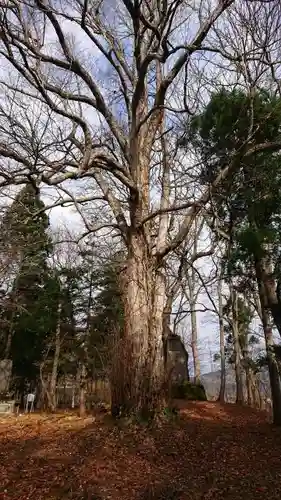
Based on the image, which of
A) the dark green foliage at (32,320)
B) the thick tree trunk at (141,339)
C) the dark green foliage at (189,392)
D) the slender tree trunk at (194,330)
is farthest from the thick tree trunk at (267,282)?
the dark green foliage at (32,320)

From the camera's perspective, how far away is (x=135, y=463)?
436 centimetres

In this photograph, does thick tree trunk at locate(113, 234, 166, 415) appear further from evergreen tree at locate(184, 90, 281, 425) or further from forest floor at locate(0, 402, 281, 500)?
evergreen tree at locate(184, 90, 281, 425)

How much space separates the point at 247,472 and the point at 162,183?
5.03 m

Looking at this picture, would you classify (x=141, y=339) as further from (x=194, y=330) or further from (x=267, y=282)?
(x=194, y=330)

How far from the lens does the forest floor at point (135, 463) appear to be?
11.9ft

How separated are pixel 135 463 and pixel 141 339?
1.80m

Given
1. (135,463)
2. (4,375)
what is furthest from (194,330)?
(135,463)

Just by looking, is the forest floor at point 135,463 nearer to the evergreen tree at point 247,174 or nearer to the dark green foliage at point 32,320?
the evergreen tree at point 247,174

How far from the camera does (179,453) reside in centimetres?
487

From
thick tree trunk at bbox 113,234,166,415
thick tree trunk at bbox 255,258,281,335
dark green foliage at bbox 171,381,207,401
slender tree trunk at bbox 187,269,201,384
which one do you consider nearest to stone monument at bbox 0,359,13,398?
dark green foliage at bbox 171,381,207,401

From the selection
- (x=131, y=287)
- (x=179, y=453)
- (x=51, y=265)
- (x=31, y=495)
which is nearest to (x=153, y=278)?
(x=131, y=287)

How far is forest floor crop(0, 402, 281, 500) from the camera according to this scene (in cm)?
362

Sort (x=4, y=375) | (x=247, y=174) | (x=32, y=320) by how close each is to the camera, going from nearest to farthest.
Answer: (x=247, y=174)
(x=4, y=375)
(x=32, y=320)

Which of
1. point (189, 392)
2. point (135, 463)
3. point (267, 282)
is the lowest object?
point (135, 463)
